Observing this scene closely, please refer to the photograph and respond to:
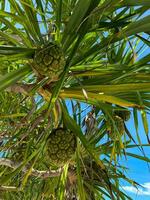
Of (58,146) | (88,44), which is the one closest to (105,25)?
(88,44)

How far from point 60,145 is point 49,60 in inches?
14.3

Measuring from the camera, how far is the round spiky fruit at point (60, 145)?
145 cm

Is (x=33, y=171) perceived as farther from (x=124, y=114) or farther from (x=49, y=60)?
(x=49, y=60)

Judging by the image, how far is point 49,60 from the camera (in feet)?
3.83

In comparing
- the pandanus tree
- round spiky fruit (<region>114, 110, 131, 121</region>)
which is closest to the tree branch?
the pandanus tree

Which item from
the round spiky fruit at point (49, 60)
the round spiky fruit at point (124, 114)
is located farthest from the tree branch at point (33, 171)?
the round spiky fruit at point (49, 60)

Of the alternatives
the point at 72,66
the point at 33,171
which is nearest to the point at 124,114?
the point at 33,171

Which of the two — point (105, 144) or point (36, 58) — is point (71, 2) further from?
point (105, 144)

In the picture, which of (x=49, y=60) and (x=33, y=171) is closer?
(x=49, y=60)

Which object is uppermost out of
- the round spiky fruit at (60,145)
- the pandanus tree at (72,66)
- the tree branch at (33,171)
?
the pandanus tree at (72,66)

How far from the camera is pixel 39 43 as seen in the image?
1.27 meters

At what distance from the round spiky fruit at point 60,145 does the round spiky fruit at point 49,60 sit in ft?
0.98

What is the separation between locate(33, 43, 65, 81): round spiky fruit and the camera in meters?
1.17

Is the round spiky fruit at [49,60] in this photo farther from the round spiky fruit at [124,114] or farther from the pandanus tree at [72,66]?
the round spiky fruit at [124,114]
